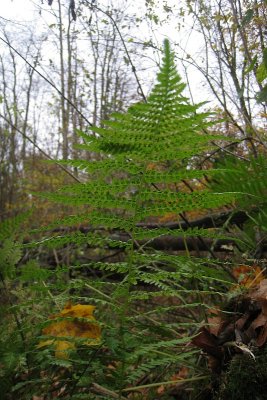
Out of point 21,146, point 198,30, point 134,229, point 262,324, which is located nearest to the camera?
point 134,229

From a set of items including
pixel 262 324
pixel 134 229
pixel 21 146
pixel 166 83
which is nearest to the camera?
pixel 166 83

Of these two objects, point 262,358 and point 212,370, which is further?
point 212,370

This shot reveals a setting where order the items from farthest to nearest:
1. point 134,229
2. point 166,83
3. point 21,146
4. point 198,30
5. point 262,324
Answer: point 21,146, point 198,30, point 262,324, point 134,229, point 166,83

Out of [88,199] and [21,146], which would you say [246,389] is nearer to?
[88,199]

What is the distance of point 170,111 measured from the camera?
80 centimetres

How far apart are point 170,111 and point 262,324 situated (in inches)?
24.1

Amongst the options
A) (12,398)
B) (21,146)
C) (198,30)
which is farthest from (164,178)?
(21,146)

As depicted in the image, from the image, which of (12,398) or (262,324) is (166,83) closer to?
(262,324)

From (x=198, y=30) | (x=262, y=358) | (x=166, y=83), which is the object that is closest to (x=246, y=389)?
(x=262, y=358)

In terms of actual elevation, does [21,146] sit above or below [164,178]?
above

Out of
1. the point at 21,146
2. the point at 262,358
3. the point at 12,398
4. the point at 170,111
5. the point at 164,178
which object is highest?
the point at 21,146

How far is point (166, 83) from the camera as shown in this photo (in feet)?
2.52

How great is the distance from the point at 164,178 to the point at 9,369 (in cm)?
57

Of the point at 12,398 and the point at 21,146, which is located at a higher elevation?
the point at 21,146
